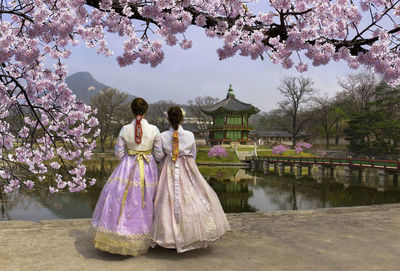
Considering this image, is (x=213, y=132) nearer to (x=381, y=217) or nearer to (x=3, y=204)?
(x=3, y=204)

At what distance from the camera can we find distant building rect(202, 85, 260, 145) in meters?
37.8

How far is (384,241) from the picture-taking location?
3627mm

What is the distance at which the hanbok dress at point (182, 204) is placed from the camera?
3.10 metres

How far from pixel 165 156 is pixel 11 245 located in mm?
2128

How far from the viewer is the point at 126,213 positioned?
10.3 ft

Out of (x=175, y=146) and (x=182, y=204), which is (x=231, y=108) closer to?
(x=175, y=146)

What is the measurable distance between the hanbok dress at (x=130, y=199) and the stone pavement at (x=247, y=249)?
175 mm

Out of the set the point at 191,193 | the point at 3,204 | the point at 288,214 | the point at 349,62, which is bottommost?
the point at 3,204

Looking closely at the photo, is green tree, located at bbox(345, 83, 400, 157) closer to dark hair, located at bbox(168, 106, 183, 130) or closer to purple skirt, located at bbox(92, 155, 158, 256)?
dark hair, located at bbox(168, 106, 183, 130)

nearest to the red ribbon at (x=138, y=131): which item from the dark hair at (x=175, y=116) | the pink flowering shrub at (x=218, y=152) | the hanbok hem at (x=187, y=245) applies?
the dark hair at (x=175, y=116)

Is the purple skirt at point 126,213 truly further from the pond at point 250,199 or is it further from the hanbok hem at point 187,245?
the pond at point 250,199

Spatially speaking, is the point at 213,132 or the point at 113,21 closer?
the point at 113,21

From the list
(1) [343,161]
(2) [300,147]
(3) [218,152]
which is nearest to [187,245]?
(1) [343,161]

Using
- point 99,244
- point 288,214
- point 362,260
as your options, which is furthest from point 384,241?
point 99,244
